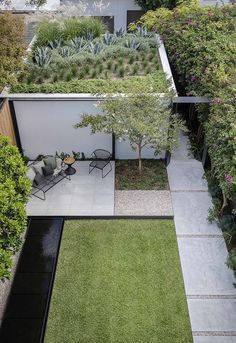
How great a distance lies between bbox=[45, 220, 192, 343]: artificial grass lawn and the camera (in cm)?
941

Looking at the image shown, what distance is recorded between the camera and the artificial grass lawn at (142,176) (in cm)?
1355

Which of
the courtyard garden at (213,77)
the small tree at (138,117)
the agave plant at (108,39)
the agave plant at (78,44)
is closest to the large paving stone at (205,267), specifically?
the courtyard garden at (213,77)

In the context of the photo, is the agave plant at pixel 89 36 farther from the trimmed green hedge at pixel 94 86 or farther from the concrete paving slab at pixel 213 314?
the concrete paving slab at pixel 213 314

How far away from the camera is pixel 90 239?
1169cm

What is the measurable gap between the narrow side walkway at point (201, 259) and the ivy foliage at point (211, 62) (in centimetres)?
127

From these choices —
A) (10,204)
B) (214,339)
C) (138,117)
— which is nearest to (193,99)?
(138,117)

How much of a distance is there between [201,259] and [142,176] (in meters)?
4.00

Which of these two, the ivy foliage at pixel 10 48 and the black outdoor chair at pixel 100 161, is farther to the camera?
the black outdoor chair at pixel 100 161

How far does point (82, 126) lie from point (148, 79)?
3.13 meters

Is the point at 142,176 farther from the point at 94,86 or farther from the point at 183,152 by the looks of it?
the point at 94,86

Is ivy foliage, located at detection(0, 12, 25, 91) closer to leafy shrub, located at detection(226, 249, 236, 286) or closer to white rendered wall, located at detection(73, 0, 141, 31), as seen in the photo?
leafy shrub, located at detection(226, 249, 236, 286)

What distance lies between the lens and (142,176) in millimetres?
13930

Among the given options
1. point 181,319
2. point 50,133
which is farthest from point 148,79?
point 181,319

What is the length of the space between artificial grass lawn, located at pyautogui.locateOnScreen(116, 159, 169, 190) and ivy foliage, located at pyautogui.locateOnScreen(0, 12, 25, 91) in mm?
5009
